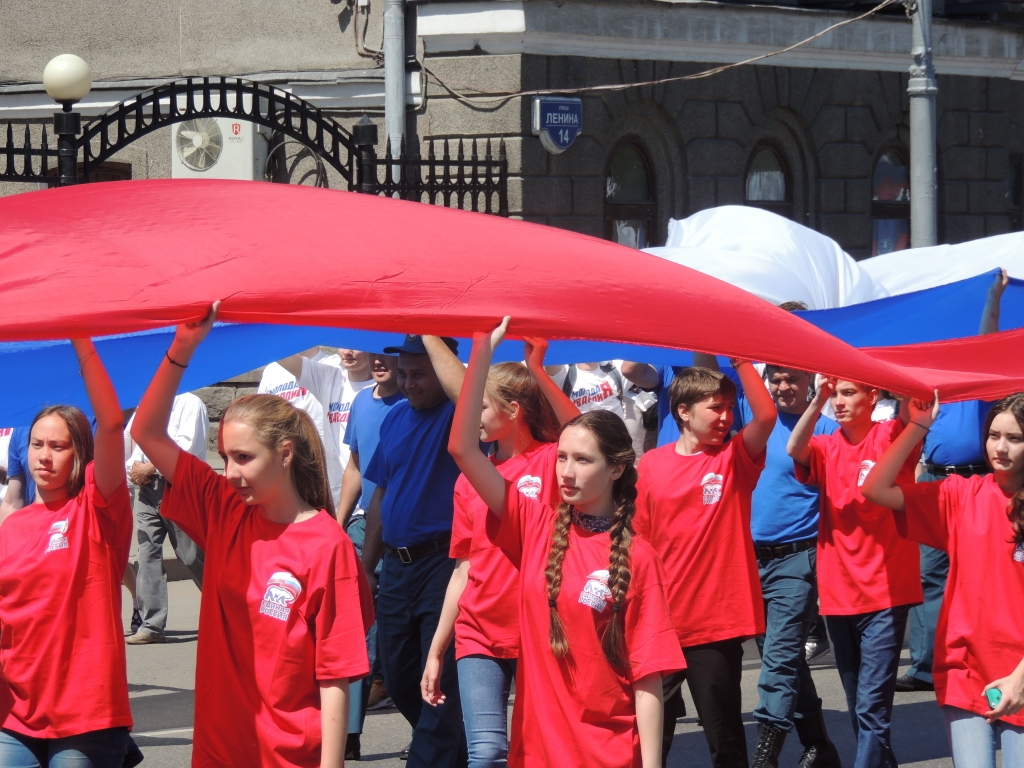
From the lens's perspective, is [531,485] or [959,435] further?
[959,435]

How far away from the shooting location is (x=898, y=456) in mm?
5152

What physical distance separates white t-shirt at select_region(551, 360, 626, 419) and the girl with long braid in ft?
16.8

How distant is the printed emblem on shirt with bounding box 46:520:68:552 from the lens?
4.50 meters

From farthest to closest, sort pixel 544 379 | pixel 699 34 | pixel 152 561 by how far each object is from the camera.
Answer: pixel 699 34 < pixel 152 561 < pixel 544 379

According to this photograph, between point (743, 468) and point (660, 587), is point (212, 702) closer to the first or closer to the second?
point (660, 587)

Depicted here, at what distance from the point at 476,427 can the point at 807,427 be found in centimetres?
228

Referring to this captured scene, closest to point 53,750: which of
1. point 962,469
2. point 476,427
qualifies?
point 476,427

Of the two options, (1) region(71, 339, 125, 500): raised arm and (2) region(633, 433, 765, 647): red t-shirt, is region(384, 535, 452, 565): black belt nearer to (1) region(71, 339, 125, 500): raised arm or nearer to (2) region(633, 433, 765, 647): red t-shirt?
(2) region(633, 433, 765, 647): red t-shirt

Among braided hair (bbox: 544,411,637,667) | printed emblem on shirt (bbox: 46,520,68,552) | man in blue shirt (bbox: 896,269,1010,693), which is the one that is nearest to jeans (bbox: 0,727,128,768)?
printed emblem on shirt (bbox: 46,520,68,552)

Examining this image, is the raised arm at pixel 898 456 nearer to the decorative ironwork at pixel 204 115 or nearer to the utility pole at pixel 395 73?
the decorative ironwork at pixel 204 115

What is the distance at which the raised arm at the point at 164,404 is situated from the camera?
3.78 meters

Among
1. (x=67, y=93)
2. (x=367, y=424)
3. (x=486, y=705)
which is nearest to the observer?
(x=486, y=705)

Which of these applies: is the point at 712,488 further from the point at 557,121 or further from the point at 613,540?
the point at 557,121

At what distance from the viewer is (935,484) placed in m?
5.07
